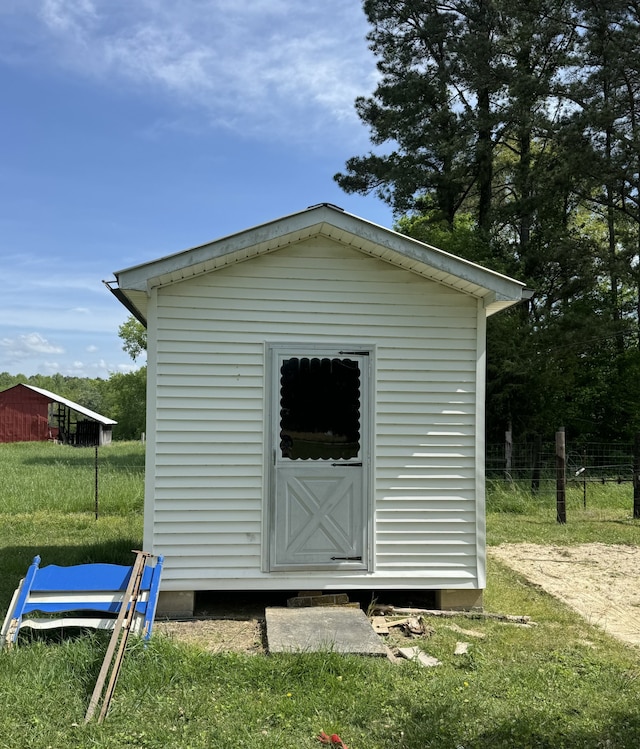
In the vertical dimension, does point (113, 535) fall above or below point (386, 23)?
below

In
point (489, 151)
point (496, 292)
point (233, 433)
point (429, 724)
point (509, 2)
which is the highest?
point (509, 2)

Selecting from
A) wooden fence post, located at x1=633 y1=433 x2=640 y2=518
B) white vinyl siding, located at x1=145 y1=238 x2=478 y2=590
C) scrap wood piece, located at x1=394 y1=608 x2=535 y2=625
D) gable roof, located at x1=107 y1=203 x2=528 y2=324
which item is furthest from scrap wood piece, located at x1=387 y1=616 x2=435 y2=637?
wooden fence post, located at x1=633 y1=433 x2=640 y2=518

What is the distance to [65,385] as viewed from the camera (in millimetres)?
140500

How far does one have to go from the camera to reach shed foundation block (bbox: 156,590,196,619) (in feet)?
20.0

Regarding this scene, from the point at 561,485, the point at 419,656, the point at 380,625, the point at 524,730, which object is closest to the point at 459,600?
the point at 380,625

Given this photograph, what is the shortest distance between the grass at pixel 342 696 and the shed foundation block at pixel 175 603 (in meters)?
1.20

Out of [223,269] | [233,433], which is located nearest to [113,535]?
[233,433]

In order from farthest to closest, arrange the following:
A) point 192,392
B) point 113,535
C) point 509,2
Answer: point 509,2 < point 113,535 < point 192,392

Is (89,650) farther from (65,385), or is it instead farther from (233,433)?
(65,385)

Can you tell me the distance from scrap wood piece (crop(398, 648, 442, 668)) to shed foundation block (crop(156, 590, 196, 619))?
1.99 meters

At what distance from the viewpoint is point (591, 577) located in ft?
25.5

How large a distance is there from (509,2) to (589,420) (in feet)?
41.8

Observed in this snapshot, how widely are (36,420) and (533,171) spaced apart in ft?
112

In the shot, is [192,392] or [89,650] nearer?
[89,650]
